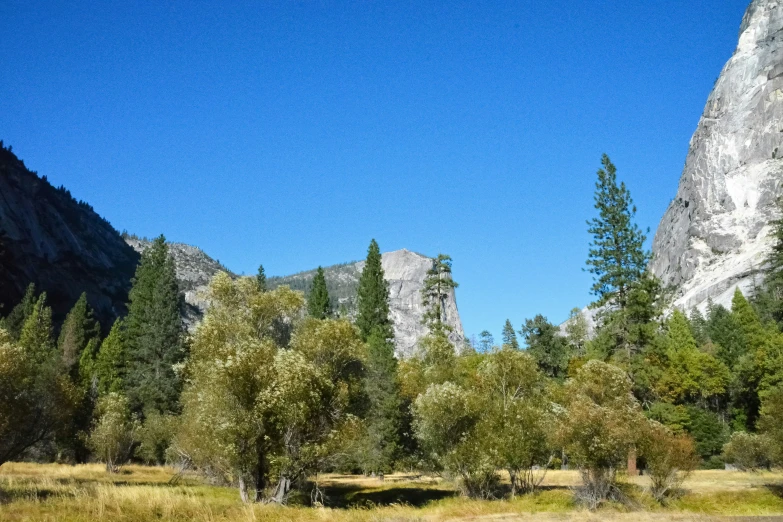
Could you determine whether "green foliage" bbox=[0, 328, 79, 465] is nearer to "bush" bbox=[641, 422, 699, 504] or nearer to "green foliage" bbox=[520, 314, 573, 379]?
"bush" bbox=[641, 422, 699, 504]

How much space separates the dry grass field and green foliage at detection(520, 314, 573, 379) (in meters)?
28.0

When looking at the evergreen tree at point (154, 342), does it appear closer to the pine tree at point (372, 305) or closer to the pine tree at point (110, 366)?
the pine tree at point (110, 366)

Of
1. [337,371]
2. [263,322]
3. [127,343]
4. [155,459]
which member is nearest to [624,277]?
[337,371]

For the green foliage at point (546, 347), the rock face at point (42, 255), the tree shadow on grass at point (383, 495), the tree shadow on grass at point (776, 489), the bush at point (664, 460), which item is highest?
the rock face at point (42, 255)

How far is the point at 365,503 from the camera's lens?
36.9 m

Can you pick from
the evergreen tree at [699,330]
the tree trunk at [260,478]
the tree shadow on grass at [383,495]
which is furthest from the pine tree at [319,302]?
the evergreen tree at [699,330]

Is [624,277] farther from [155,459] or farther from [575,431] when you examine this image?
[155,459]

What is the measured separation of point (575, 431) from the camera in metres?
31.6

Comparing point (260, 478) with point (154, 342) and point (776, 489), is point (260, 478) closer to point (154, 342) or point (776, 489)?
point (776, 489)

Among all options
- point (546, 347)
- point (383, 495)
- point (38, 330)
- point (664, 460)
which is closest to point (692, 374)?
A: point (546, 347)

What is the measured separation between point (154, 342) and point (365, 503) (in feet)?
142

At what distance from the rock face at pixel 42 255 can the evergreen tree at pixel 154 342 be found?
74.7 metres

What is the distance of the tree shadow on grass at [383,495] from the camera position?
37844mm

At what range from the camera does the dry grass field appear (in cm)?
2088
